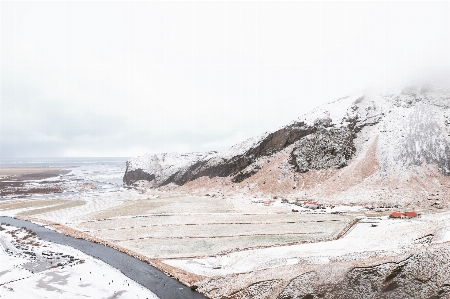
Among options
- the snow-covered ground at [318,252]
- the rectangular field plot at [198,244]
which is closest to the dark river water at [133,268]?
the rectangular field plot at [198,244]

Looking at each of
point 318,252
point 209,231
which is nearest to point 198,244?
point 209,231

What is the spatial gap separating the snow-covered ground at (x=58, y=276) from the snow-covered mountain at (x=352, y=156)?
176ft

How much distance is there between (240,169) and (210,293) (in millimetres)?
81505

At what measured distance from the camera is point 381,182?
73500mm

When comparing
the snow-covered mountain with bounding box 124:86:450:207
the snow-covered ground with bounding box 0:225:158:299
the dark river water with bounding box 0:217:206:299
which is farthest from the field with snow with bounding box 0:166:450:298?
the snow-covered mountain with bounding box 124:86:450:207

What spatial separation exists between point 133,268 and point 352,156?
72538 millimetres

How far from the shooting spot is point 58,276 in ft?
104

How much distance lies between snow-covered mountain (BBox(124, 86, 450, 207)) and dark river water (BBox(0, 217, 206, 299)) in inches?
1971

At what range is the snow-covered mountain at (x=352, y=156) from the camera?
237 feet

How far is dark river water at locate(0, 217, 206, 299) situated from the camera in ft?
91.8

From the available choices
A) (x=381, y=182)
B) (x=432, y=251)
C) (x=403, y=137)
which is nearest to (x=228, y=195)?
(x=381, y=182)

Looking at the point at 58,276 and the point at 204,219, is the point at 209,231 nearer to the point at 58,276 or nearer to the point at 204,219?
the point at 204,219

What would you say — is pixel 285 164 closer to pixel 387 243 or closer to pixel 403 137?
pixel 403 137

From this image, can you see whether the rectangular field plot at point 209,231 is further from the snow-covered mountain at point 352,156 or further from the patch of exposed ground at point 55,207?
the snow-covered mountain at point 352,156
